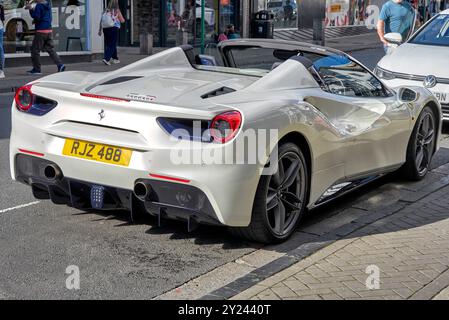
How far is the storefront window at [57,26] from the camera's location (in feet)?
53.0

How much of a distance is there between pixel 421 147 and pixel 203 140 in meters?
3.25

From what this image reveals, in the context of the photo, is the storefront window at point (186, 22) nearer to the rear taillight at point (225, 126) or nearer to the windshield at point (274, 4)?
the windshield at point (274, 4)

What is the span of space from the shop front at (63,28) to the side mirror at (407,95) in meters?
11.8

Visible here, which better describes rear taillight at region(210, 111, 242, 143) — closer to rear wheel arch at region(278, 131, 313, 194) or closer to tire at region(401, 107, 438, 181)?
rear wheel arch at region(278, 131, 313, 194)

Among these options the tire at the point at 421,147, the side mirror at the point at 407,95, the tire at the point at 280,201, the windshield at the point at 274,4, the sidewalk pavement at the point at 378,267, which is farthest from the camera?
the windshield at the point at 274,4

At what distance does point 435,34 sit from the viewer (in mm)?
10055

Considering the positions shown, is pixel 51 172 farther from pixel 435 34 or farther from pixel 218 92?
pixel 435 34

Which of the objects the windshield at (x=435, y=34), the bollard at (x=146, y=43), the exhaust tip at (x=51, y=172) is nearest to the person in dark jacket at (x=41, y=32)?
the bollard at (x=146, y=43)

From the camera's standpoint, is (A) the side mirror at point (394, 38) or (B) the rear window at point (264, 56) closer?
(B) the rear window at point (264, 56)

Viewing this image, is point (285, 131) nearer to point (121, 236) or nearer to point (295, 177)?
point (295, 177)

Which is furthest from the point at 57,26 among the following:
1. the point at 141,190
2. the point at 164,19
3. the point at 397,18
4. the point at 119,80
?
the point at 141,190

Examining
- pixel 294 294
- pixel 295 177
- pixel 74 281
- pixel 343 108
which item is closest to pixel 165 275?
pixel 74 281
